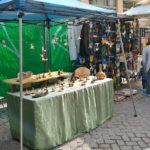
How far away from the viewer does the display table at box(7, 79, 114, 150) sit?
12.4ft

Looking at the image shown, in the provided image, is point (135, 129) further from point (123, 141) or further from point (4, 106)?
point (4, 106)

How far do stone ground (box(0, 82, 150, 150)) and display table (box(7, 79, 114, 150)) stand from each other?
0.15m

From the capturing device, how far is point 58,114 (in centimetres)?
403

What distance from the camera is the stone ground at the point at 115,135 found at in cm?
411

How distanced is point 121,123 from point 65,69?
3.36 metres

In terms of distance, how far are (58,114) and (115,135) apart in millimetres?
1193

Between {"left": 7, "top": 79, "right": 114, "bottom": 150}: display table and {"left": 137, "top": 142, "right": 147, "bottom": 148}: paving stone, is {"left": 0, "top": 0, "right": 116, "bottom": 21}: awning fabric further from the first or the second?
{"left": 137, "top": 142, "right": 147, "bottom": 148}: paving stone

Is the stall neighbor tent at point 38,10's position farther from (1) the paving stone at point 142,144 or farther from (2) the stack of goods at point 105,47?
(2) the stack of goods at point 105,47

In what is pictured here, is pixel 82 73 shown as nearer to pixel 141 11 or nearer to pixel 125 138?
pixel 125 138

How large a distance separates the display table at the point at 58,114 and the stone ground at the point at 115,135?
5.9 inches

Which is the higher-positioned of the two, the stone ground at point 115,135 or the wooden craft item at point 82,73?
the wooden craft item at point 82,73

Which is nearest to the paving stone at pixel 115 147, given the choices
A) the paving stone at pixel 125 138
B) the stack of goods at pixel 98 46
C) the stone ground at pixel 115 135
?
the stone ground at pixel 115 135

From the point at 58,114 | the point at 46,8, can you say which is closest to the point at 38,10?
the point at 46,8

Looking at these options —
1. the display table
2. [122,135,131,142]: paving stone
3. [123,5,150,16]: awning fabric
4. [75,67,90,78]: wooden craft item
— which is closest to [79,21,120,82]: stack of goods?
[123,5,150,16]: awning fabric
